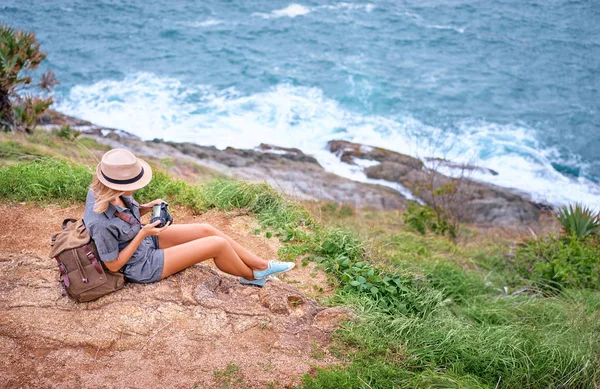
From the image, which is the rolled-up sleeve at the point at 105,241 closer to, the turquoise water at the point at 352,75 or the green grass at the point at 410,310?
the green grass at the point at 410,310

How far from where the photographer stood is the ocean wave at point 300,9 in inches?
1144

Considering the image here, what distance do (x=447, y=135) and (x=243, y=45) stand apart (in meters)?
11.2

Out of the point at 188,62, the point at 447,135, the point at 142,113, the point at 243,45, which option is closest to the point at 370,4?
the point at 243,45

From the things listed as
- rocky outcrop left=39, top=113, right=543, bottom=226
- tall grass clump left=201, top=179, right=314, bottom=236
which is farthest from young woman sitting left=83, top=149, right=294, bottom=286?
rocky outcrop left=39, top=113, right=543, bottom=226

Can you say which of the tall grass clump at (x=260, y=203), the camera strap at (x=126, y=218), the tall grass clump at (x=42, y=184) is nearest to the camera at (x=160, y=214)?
the camera strap at (x=126, y=218)

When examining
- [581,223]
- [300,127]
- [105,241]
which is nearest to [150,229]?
[105,241]

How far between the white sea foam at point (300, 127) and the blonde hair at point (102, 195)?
13.6 metres

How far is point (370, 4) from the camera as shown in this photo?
30.0 m

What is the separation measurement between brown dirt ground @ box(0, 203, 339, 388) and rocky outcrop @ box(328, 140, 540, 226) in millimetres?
8111

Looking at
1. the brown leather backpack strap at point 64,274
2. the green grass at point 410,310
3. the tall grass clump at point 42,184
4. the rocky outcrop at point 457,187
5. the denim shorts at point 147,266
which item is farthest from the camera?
the rocky outcrop at point 457,187

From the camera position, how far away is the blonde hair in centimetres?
450

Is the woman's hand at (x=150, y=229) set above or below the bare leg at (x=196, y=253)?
above

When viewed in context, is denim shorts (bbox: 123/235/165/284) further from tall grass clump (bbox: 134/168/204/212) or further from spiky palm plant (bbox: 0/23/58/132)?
spiky palm plant (bbox: 0/23/58/132)

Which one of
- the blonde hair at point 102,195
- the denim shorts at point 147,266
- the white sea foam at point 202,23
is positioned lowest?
the white sea foam at point 202,23
